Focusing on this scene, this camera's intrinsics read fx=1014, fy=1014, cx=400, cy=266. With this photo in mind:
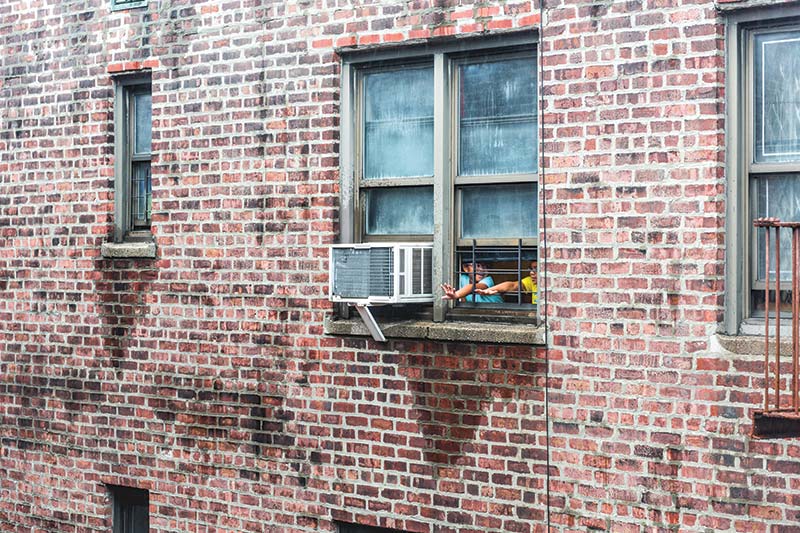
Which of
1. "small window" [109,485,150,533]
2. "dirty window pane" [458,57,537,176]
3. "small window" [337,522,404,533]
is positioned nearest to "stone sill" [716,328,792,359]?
"dirty window pane" [458,57,537,176]

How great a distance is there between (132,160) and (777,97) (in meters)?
5.29

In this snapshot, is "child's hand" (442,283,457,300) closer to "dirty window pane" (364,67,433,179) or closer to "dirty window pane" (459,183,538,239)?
"dirty window pane" (459,183,538,239)

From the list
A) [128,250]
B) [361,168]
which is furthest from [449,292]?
→ [128,250]

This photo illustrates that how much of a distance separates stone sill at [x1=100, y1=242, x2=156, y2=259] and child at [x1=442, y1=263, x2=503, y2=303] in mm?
2694

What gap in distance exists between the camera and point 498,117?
692 centimetres

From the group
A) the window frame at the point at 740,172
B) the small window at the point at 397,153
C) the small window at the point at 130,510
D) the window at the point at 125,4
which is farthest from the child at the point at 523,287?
the window at the point at 125,4

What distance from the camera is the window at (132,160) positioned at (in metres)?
8.66

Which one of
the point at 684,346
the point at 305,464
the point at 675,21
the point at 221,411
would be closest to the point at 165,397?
the point at 221,411

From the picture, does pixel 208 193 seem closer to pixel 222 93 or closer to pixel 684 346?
pixel 222 93

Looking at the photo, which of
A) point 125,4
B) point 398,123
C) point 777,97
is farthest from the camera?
point 125,4

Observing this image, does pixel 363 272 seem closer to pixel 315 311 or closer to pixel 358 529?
pixel 315 311

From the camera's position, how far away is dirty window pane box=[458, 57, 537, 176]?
681 centimetres

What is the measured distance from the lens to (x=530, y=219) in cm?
680

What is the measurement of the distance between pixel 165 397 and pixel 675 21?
4.89 meters
